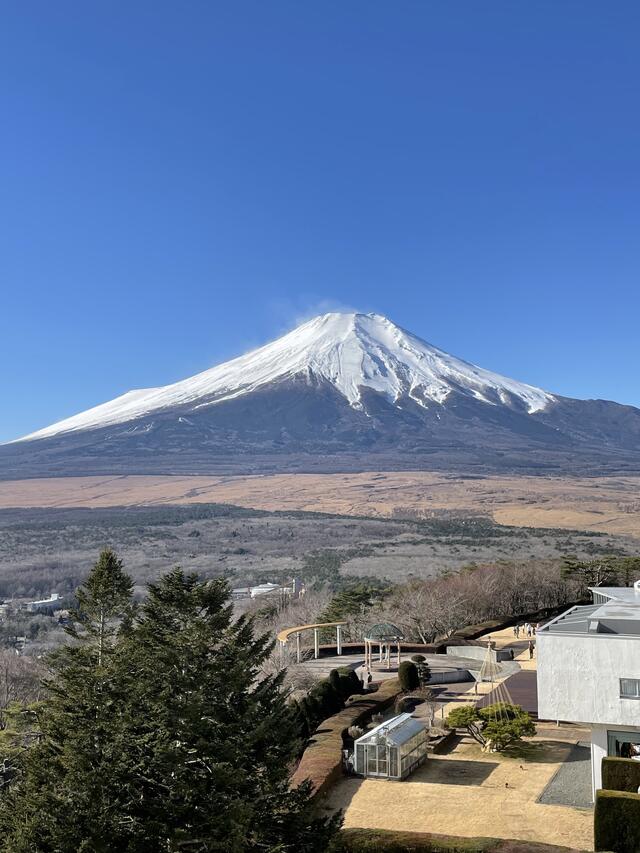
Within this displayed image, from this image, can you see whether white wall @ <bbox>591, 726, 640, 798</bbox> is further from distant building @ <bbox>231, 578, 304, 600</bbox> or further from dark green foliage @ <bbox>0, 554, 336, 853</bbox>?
distant building @ <bbox>231, 578, 304, 600</bbox>

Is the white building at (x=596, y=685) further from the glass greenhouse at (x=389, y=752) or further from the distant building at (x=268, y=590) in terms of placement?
the distant building at (x=268, y=590)

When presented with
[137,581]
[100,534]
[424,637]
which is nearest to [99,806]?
[424,637]

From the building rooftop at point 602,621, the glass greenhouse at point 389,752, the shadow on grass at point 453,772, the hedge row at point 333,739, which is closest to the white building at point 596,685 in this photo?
the building rooftop at point 602,621

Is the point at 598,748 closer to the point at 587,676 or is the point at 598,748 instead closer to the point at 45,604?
the point at 587,676

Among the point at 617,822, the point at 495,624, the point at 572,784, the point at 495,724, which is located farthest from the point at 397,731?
the point at 495,624

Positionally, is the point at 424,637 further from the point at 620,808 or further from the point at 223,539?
the point at 223,539

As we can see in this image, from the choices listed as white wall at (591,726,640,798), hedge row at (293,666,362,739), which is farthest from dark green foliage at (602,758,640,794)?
hedge row at (293,666,362,739)

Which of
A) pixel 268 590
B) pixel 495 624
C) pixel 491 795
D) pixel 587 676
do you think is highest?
pixel 587 676
